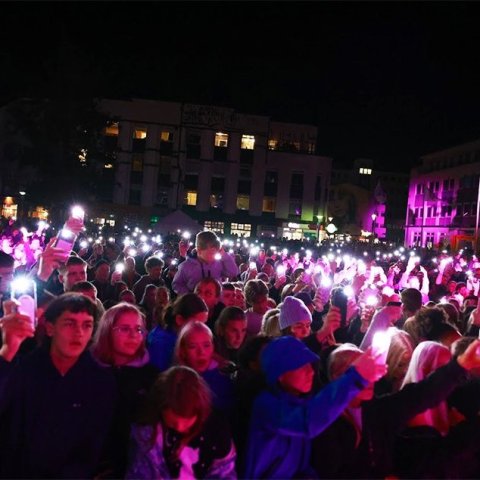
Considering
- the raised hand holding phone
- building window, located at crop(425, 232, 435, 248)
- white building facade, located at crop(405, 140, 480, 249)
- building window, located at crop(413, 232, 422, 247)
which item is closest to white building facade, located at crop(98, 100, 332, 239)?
white building facade, located at crop(405, 140, 480, 249)

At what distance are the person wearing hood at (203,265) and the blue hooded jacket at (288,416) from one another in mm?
4050

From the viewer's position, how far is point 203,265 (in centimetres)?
771

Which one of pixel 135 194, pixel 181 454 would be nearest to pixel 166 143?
pixel 135 194

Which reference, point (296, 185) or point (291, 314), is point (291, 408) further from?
point (296, 185)

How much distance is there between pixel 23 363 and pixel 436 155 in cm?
6704

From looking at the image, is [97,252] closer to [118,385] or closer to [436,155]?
[118,385]

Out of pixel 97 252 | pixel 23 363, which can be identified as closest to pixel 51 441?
pixel 23 363

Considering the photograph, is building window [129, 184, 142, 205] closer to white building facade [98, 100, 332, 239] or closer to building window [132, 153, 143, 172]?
white building facade [98, 100, 332, 239]

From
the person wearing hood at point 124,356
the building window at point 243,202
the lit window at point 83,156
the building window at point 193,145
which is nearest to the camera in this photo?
the person wearing hood at point 124,356

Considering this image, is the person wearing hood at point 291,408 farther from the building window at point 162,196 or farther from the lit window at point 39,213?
the building window at point 162,196

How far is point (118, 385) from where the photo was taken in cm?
394

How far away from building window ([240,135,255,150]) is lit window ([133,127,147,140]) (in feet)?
31.0

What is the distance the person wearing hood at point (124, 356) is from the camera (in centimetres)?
378

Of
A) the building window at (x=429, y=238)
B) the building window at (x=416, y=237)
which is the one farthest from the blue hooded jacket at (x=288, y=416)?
the building window at (x=416, y=237)
